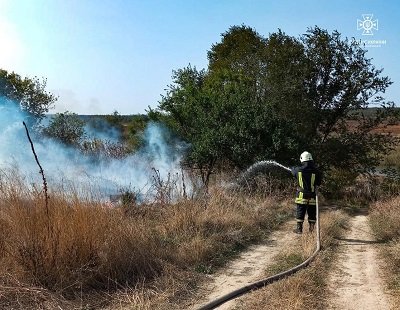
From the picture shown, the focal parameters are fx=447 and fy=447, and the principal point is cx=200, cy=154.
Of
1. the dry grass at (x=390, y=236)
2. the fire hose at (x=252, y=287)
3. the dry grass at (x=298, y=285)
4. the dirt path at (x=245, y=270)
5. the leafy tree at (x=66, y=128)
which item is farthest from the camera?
the leafy tree at (x=66, y=128)

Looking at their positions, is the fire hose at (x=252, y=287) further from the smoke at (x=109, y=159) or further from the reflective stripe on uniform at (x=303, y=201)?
the smoke at (x=109, y=159)

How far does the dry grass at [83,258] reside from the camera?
523 centimetres

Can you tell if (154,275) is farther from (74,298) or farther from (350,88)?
(350,88)

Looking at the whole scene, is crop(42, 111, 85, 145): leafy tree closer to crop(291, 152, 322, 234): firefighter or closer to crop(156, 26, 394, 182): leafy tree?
crop(156, 26, 394, 182): leafy tree

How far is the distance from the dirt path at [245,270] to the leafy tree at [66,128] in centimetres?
1227

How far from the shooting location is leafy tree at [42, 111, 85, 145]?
1947 centimetres

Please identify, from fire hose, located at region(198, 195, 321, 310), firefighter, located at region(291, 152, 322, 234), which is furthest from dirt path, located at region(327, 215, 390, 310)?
firefighter, located at region(291, 152, 322, 234)

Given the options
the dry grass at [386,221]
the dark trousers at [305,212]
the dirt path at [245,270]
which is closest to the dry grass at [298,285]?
the dirt path at [245,270]

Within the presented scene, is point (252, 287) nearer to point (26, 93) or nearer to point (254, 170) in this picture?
point (254, 170)

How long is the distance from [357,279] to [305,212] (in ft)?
10.9

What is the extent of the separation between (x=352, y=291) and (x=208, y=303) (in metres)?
1.97

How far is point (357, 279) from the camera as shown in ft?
20.9

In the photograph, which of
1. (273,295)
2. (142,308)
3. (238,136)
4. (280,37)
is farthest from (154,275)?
(280,37)

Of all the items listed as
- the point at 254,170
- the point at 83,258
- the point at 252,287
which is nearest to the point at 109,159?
the point at 254,170
